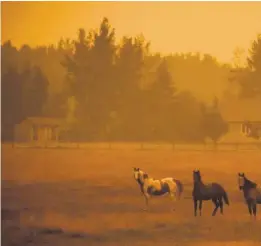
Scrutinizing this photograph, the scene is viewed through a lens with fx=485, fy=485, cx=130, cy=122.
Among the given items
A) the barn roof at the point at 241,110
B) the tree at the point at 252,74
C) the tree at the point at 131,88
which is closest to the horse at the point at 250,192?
the barn roof at the point at 241,110

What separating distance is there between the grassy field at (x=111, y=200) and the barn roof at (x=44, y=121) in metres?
0.13

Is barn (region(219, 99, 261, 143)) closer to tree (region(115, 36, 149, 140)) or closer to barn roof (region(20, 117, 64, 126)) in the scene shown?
tree (region(115, 36, 149, 140))

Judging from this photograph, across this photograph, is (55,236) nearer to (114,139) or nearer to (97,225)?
(97,225)

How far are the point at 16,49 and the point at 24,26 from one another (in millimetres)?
114

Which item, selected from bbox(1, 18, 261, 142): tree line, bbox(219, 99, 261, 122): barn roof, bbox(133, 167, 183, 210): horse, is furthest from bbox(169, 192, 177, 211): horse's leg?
bbox(219, 99, 261, 122): barn roof

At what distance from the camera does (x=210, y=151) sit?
2.23 m

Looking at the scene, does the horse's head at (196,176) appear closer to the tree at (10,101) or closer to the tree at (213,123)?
the tree at (213,123)

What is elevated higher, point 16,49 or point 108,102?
point 16,49

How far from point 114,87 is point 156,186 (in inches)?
19.7

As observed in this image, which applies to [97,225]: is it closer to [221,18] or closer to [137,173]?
[137,173]

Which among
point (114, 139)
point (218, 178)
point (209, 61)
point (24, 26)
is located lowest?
point (218, 178)

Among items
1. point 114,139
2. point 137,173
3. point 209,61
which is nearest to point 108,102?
point 114,139

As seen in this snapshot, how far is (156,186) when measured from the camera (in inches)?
87.1

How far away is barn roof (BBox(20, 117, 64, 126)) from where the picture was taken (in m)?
2.26
